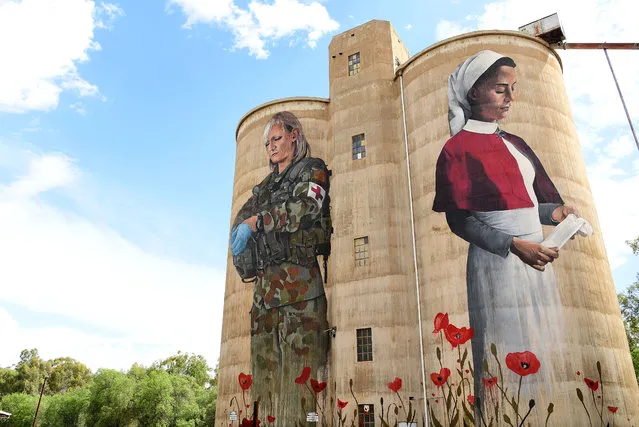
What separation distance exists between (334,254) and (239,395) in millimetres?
10171

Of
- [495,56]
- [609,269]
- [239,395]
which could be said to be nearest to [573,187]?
[609,269]

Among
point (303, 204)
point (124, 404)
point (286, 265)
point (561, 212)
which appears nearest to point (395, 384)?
point (286, 265)

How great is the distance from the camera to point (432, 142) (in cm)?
2636

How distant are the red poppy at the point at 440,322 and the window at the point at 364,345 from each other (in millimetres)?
3618

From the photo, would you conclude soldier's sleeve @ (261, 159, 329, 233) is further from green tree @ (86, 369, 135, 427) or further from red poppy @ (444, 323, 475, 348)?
green tree @ (86, 369, 135, 427)

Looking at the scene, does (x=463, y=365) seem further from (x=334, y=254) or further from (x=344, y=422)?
(x=334, y=254)

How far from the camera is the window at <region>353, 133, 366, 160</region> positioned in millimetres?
29344

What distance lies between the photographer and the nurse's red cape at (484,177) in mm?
23312

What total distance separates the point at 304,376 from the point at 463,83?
60.9ft

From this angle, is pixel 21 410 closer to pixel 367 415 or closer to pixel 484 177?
pixel 367 415

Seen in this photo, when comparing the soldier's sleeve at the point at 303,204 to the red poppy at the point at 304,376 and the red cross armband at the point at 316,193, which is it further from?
the red poppy at the point at 304,376

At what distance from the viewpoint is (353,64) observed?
32312mm

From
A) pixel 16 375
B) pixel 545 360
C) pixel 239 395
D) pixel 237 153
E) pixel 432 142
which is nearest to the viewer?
pixel 545 360

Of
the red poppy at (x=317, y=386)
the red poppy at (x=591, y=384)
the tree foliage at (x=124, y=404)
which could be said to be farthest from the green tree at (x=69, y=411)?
the red poppy at (x=591, y=384)
